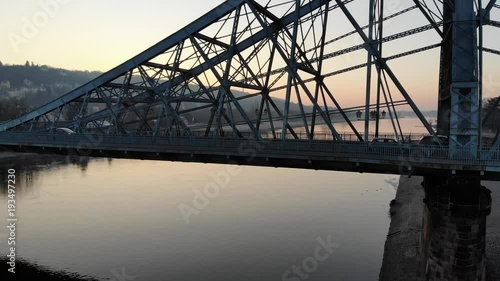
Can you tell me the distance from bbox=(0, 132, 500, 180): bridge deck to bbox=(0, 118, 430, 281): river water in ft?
25.9

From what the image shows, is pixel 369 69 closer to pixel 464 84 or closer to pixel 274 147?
pixel 464 84

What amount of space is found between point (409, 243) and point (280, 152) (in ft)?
50.9

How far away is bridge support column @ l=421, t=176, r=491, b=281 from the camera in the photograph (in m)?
18.6

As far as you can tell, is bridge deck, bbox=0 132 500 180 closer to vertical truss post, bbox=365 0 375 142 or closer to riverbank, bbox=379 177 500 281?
vertical truss post, bbox=365 0 375 142

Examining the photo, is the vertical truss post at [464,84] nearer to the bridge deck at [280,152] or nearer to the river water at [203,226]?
the bridge deck at [280,152]

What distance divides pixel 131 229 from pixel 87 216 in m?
6.87

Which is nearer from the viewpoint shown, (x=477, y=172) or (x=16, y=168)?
(x=477, y=172)

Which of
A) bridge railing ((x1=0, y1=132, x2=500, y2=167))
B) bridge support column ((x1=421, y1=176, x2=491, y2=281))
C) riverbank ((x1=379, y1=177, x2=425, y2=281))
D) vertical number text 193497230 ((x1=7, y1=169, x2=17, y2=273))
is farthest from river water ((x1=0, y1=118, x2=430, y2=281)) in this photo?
bridge railing ((x1=0, y1=132, x2=500, y2=167))

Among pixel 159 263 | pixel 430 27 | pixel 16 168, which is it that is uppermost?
pixel 430 27

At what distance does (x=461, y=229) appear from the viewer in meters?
18.7

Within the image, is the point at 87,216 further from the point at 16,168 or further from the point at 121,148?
the point at 16,168

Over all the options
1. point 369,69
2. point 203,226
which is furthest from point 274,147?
point 203,226

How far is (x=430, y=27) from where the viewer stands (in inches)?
866

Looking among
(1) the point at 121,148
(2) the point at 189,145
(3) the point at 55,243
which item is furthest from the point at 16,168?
(2) the point at 189,145
